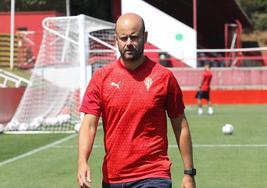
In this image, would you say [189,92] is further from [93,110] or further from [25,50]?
[93,110]

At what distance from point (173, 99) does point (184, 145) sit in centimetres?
34

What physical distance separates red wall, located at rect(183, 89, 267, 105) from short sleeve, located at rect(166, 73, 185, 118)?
29029 millimetres

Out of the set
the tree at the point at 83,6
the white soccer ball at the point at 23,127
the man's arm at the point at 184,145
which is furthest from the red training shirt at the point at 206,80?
the tree at the point at 83,6

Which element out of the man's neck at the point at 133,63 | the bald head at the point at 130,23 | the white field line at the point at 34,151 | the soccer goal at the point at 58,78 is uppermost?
the bald head at the point at 130,23

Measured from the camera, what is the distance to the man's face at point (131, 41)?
206 inches

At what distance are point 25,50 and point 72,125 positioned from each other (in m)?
20.0

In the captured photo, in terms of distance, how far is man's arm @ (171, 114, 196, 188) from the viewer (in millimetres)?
5438

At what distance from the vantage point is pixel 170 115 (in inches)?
218

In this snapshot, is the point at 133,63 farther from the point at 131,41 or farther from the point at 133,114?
the point at 133,114

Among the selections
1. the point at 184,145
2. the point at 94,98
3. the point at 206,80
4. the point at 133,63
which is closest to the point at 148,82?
the point at 133,63

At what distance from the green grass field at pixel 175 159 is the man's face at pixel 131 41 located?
5.84 meters

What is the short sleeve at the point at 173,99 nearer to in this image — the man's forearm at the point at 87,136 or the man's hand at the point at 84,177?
the man's forearm at the point at 87,136

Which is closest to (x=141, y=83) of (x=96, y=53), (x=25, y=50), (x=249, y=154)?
(x=249, y=154)

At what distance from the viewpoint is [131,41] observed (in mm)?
5219
